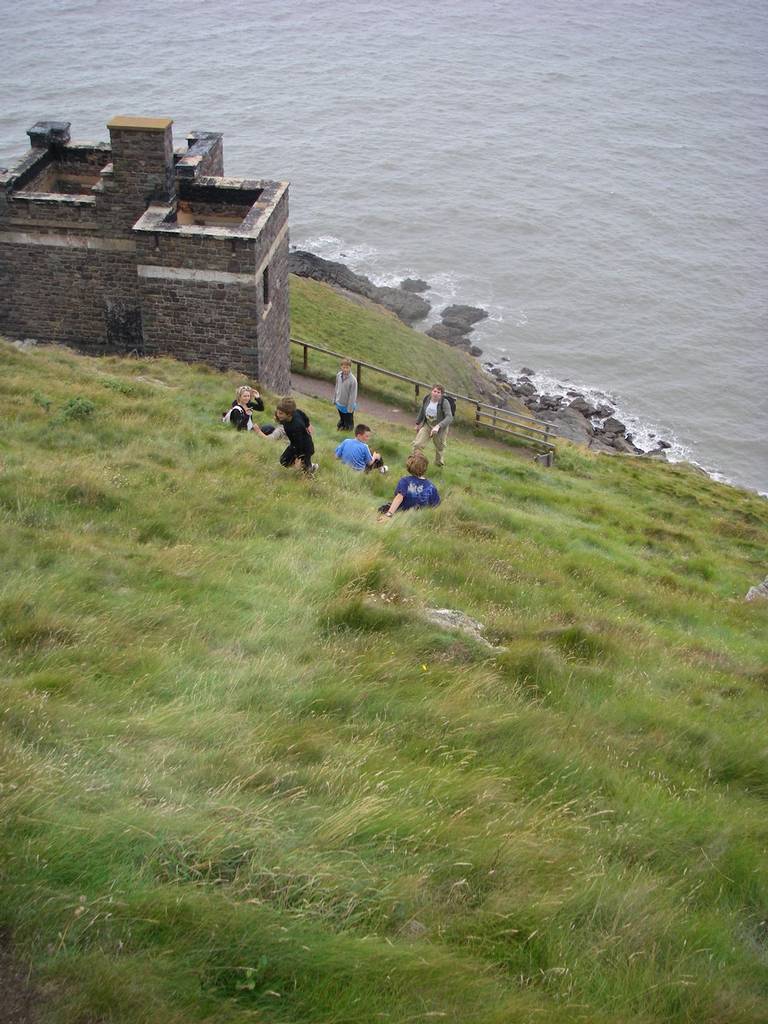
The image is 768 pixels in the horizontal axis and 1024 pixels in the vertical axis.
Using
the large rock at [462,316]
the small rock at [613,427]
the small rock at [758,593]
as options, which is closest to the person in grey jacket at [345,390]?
the small rock at [758,593]

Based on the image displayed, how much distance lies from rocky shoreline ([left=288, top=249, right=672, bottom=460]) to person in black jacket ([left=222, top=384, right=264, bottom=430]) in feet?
74.0

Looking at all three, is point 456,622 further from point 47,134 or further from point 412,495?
point 47,134

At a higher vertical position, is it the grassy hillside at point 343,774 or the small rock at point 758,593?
the grassy hillside at point 343,774

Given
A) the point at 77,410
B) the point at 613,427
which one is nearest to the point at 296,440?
the point at 77,410

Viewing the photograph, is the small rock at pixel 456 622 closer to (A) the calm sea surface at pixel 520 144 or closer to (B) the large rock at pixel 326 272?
(A) the calm sea surface at pixel 520 144

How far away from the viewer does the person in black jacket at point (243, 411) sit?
16.3m

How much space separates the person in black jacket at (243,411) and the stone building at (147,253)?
4.15 metres

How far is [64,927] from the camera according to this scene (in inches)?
178

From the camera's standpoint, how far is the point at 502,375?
4569cm

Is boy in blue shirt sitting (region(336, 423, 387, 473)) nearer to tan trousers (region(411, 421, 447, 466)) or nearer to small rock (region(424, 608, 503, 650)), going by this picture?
tan trousers (region(411, 421, 447, 466))

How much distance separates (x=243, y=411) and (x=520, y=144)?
6367 centimetres

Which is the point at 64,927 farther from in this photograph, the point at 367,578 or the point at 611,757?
the point at 367,578

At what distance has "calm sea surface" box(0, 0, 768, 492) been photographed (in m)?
50.0

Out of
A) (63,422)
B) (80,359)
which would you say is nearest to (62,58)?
(80,359)
